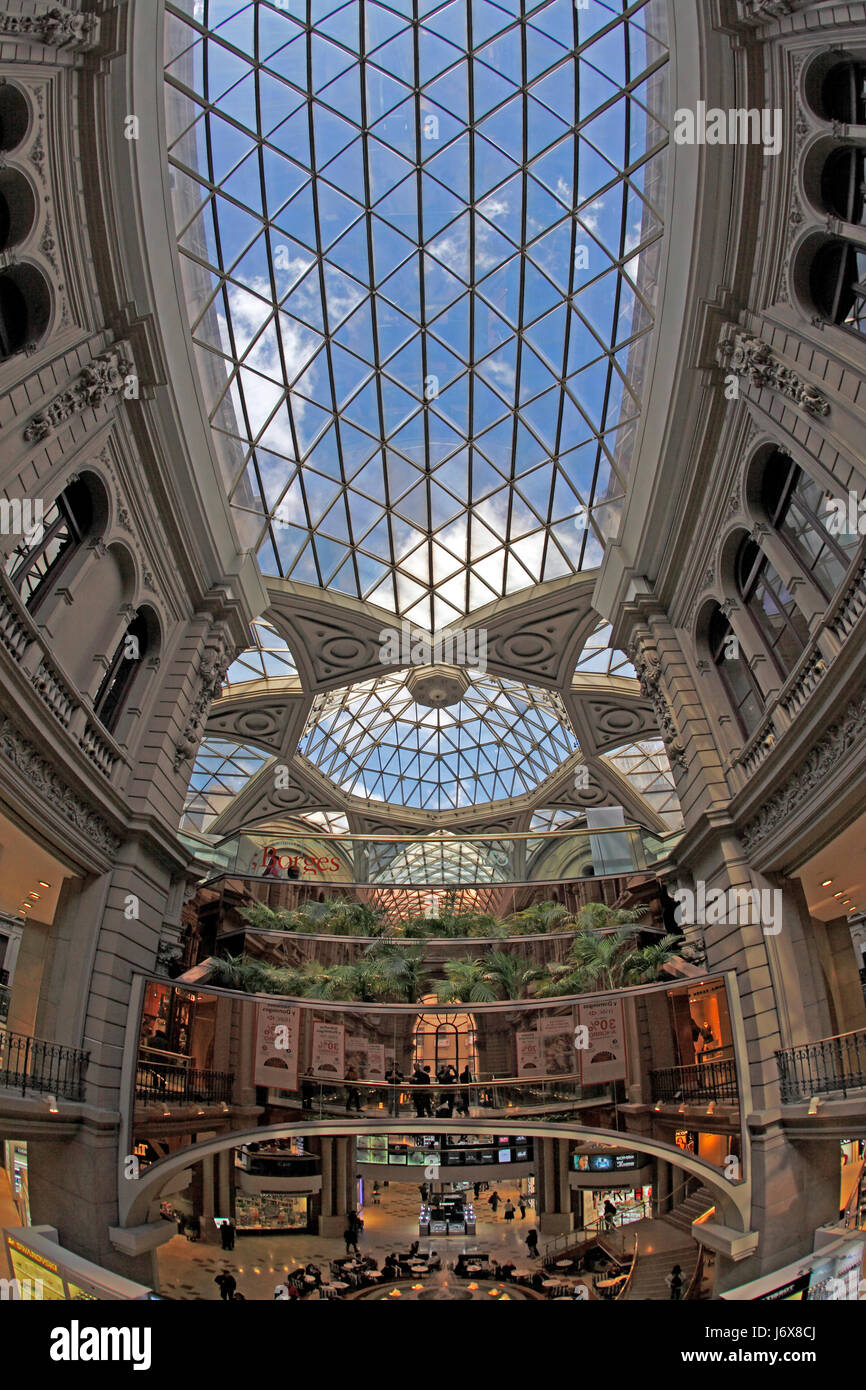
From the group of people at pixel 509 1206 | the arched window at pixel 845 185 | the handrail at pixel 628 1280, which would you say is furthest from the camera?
the group of people at pixel 509 1206

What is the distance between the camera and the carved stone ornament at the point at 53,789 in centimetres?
1360

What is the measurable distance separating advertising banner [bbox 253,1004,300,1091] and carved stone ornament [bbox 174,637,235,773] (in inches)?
276

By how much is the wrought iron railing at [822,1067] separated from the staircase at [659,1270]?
10187 mm

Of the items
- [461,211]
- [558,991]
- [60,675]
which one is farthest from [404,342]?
[558,991]

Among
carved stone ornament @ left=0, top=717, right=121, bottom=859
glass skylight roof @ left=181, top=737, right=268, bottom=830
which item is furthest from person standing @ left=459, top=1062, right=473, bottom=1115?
glass skylight roof @ left=181, top=737, right=268, bottom=830

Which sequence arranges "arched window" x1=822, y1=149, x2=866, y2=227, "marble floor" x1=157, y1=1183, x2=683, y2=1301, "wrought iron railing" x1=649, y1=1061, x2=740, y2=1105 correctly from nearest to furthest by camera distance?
"arched window" x1=822, y1=149, x2=866, y2=227
"wrought iron railing" x1=649, y1=1061, x2=740, y2=1105
"marble floor" x1=157, y1=1183, x2=683, y2=1301

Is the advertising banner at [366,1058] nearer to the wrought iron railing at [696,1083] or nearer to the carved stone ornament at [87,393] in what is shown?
the wrought iron railing at [696,1083]

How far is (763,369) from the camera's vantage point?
1585cm

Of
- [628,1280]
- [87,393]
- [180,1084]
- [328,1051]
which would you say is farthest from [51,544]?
[628,1280]

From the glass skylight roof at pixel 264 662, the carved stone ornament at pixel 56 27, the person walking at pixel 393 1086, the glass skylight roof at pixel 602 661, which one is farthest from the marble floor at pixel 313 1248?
the carved stone ornament at pixel 56 27

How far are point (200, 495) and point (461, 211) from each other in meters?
13.6

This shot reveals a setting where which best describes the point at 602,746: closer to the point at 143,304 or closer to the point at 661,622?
the point at 661,622

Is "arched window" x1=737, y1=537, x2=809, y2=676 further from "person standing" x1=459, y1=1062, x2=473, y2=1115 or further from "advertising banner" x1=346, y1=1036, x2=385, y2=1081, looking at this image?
"advertising banner" x1=346, y1=1036, x2=385, y2=1081

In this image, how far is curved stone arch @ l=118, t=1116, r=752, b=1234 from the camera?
14930 millimetres
